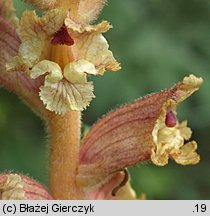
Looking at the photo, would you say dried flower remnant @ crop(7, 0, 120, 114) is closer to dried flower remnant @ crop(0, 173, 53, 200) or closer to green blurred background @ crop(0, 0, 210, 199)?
dried flower remnant @ crop(0, 173, 53, 200)

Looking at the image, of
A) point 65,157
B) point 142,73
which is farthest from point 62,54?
point 142,73

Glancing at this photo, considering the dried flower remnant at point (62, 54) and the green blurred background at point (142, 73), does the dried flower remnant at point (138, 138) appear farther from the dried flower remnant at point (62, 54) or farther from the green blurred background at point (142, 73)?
the green blurred background at point (142, 73)

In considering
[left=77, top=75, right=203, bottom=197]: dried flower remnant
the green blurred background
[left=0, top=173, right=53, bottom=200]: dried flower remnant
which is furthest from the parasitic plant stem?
the green blurred background

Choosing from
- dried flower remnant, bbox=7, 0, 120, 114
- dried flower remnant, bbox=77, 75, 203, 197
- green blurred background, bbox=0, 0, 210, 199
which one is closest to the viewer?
dried flower remnant, bbox=7, 0, 120, 114

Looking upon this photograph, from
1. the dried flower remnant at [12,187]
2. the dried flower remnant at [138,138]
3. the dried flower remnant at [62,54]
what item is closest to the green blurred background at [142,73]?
the dried flower remnant at [138,138]

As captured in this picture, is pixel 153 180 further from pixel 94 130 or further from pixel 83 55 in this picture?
pixel 83 55
